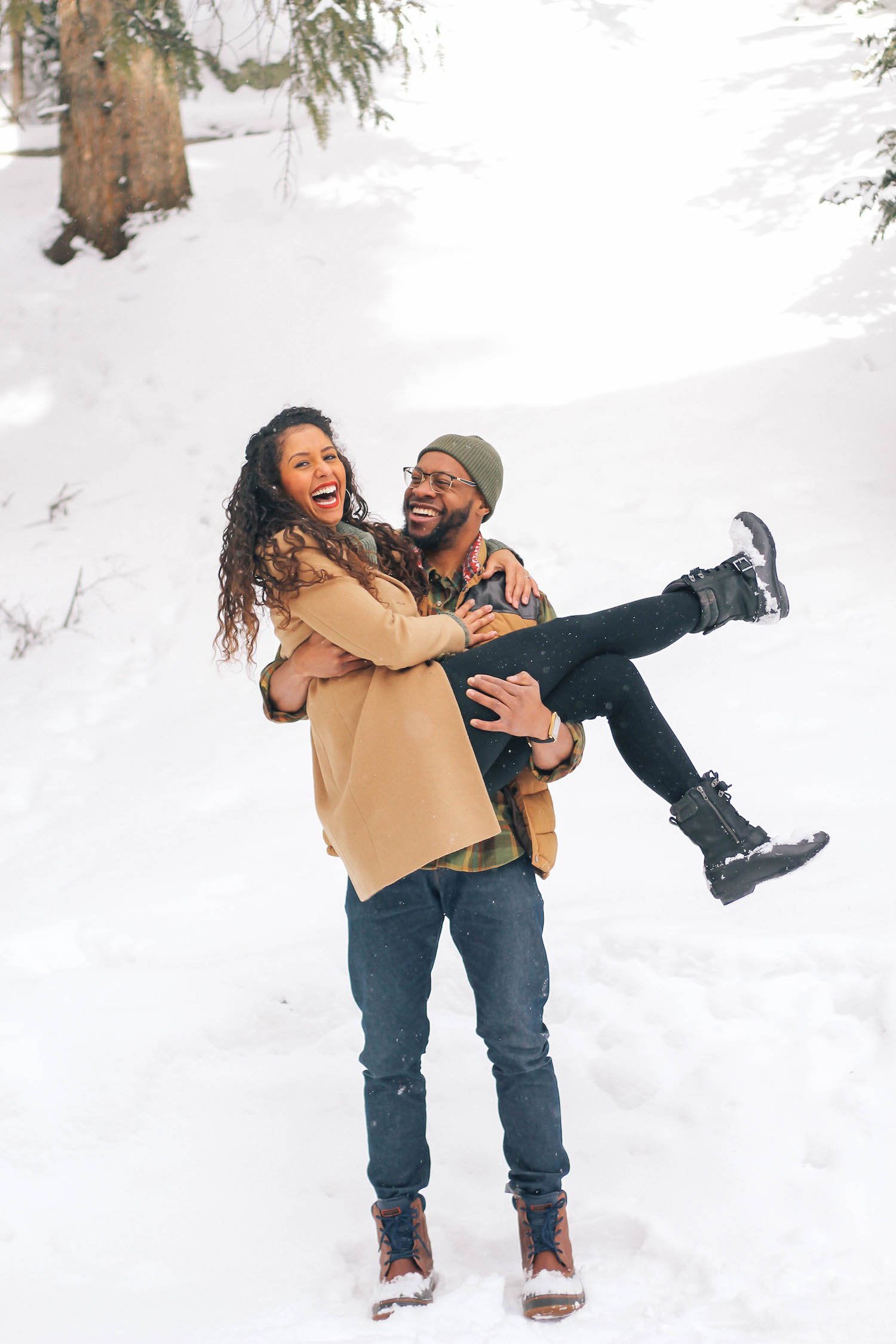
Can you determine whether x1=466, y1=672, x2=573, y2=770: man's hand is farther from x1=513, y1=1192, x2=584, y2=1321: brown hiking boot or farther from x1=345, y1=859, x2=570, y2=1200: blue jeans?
x1=513, y1=1192, x2=584, y2=1321: brown hiking boot

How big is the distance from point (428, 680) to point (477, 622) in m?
0.24

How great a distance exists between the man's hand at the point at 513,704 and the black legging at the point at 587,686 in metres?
0.03

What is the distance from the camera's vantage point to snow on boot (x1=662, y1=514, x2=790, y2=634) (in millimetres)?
2672

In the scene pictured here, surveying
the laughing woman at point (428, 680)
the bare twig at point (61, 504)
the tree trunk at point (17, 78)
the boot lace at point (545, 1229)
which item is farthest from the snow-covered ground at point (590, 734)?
the laughing woman at point (428, 680)

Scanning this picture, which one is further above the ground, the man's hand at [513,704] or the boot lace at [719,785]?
the man's hand at [513,704]

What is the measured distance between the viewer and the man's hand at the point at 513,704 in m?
2.43

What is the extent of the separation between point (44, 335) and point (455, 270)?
323cm

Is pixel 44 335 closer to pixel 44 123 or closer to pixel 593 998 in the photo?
pixel 44 123

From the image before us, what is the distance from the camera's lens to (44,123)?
1091 centimetres

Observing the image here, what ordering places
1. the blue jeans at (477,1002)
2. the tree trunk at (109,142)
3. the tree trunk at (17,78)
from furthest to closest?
the tree trunk at (17,78), the tree trunk at (109,142), the blue jeans at (477,1002)

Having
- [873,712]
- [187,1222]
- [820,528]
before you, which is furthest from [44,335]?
[187,1222]

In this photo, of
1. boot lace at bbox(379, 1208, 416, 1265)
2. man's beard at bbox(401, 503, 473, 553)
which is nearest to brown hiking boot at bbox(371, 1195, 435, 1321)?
boot lace at bbox(379, 1208, 416, 1265)

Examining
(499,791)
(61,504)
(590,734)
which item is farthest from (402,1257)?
(61,504)

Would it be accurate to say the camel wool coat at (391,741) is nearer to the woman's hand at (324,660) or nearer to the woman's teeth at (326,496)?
the woman's hand at (324,660)
